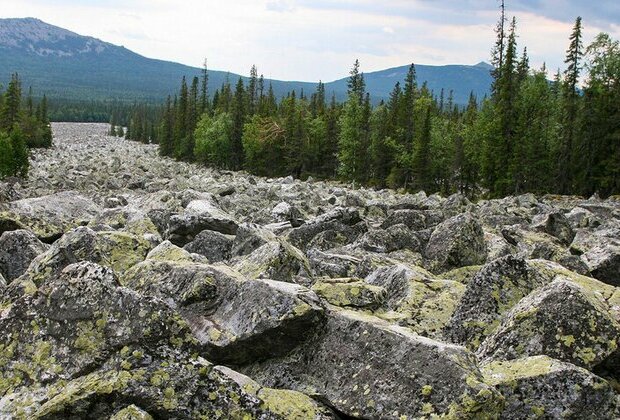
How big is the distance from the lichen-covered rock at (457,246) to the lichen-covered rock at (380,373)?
7288mm

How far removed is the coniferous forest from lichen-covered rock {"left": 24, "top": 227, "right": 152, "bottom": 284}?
190ft

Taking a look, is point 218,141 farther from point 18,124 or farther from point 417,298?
point 417,298

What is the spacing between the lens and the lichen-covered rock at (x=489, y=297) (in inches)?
366

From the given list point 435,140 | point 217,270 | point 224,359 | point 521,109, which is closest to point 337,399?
point 224,359

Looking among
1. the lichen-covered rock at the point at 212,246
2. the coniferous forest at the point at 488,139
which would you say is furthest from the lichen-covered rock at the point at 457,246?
the coniferous forest at the point at 488,139

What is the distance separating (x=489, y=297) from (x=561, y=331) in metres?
1.58

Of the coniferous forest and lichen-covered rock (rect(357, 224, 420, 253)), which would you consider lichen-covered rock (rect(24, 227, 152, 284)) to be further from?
the coniferous forest

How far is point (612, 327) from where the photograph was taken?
819 cm

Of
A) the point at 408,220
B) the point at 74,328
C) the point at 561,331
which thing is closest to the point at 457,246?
the point at 408,220

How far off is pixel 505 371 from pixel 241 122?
107 meters

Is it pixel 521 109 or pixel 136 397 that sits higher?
pixel 521 109

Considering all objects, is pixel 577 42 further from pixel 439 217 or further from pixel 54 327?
pixel 54 327

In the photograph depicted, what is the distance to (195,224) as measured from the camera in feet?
58.3

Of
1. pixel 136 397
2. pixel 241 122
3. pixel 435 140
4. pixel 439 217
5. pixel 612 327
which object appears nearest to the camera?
pixel 136 397
